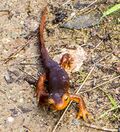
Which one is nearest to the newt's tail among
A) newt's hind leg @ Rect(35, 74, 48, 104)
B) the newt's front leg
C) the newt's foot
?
newt's hind leg @ Rect(35, 74, 48, 104)

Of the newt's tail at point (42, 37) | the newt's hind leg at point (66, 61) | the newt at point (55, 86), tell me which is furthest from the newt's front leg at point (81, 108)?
the newt's tail at point (42, 37)

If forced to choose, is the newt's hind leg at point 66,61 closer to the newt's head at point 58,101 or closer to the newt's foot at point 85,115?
the newt's head at point 58,101

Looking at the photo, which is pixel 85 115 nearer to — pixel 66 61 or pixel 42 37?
pixel 66 61

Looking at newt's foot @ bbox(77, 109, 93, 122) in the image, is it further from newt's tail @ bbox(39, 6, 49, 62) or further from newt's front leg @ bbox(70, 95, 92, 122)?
newt's tail @ bbox(39, 6, 49, 62)

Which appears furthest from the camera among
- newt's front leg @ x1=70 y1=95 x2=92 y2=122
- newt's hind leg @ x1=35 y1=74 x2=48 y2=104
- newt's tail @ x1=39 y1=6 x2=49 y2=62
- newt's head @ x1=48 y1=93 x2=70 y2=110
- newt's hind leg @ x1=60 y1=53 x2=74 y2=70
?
newt's tail @ x1=39 y1=6 x2=49 y2=62

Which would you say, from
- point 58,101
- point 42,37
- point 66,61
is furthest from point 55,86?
point 42,37

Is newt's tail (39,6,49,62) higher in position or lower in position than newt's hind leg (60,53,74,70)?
higher

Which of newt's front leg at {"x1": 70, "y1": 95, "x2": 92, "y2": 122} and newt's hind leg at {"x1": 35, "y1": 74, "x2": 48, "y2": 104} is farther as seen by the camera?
newt's hind leg at {"x1": 35, "y1": 74, "x2": 48, "y2": 104}
